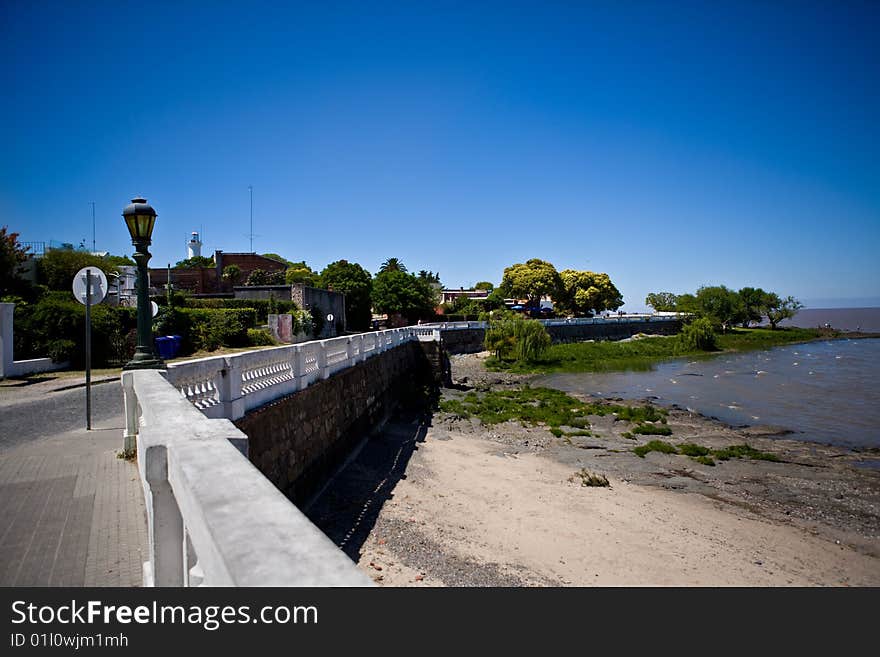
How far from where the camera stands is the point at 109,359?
16469 mm

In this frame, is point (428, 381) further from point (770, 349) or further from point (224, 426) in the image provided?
point (770, 349)

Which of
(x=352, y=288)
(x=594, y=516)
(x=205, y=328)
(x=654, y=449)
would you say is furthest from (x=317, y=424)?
(x=352, y=288)

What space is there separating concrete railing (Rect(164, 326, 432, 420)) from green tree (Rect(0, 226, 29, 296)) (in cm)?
1905

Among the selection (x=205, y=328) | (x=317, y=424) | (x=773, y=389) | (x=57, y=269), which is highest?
(x=57, y=269)

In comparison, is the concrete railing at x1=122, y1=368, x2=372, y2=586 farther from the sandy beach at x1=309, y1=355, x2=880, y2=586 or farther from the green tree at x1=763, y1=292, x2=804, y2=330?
the green tree at x1=763, y1=292, x2=804, y2=330

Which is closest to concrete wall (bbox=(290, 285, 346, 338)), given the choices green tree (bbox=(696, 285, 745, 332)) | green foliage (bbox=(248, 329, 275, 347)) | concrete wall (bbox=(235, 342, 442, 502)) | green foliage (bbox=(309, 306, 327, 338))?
green foliage (bbox=(309, 306, 327, 338))

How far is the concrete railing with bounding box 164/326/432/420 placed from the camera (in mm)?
6004

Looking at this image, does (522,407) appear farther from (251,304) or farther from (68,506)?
(68,506)

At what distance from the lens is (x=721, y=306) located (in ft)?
237

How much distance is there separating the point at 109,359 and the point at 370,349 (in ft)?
26.6

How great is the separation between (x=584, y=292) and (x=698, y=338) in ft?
68.9

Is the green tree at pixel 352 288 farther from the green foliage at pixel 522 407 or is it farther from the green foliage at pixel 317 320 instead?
the green foliage at pixel 522 407

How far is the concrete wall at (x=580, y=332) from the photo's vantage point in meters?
45.8
